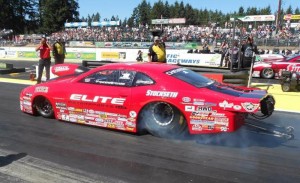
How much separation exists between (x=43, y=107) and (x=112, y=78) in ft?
6.20

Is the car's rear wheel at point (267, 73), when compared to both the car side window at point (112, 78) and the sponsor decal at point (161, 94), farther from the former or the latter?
the sponsor decal at point (161, 94)

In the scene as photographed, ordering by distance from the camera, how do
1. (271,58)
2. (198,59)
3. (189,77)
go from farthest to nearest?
(198,59)
(271,58)
(189,77)

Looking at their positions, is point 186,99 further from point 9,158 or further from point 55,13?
point 55,13

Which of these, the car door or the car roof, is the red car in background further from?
the car door

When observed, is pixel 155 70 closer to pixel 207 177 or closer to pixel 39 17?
pixel 207 177

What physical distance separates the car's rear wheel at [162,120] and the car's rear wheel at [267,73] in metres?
10.2

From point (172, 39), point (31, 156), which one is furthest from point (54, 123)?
point (172, 39)

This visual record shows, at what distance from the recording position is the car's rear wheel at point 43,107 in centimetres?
698

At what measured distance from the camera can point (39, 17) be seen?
94875mm

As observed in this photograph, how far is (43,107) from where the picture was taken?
712cm

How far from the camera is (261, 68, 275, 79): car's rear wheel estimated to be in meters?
14.7

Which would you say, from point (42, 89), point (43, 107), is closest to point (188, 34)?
point (43, 107)

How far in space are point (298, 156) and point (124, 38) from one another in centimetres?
2913

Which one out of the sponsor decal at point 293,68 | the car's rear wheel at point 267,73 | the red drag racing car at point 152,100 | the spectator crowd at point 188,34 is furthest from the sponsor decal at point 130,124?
the spectator crowd at point 188,34
